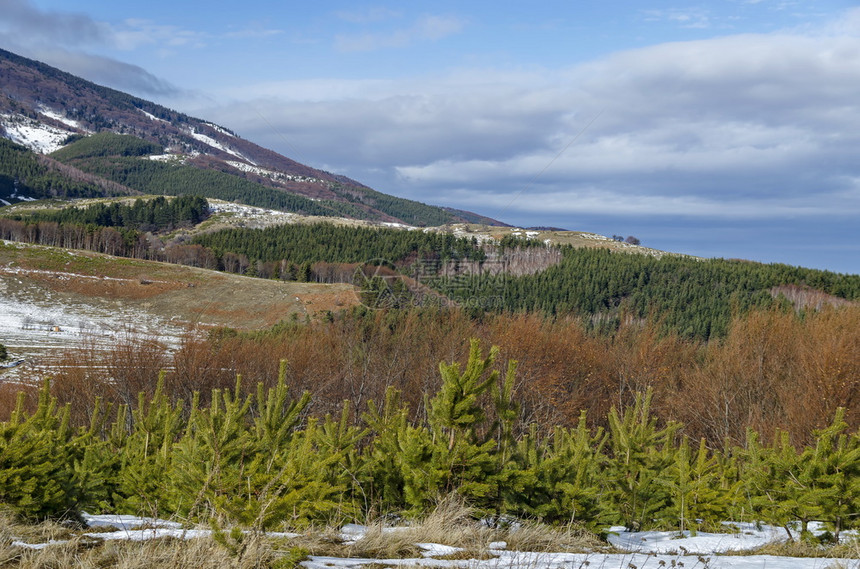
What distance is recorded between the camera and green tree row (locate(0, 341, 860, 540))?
649 centimetres

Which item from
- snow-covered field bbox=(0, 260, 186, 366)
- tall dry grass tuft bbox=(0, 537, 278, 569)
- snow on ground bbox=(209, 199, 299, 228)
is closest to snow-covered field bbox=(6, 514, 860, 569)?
tall dry grass tuft bbox=(0, 537, 278, 569)

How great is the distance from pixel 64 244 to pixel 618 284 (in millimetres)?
116502

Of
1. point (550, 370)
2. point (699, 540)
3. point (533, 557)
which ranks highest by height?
point (533, 557)

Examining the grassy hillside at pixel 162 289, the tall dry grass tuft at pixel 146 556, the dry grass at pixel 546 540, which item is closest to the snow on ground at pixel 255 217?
the grassy hillside at pixel 162 289

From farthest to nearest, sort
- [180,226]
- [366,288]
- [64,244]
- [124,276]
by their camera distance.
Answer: [180,226] → [64,244] → [124,276] → [366,288]

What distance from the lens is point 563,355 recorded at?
42.8 metres

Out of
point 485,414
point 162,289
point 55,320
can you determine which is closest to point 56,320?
point 55,320

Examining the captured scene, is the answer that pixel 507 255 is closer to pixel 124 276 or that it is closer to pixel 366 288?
pixel 366 288

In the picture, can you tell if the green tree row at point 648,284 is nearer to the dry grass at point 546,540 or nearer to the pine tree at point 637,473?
the pine tree at point 637,473

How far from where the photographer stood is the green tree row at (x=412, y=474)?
649cm

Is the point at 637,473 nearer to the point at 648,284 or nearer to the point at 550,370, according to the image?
the point at 550,370

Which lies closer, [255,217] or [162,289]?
[162,289]

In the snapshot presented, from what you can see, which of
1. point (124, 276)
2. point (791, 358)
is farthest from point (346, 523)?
point (124, 276)

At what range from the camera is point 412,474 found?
23.4ft
